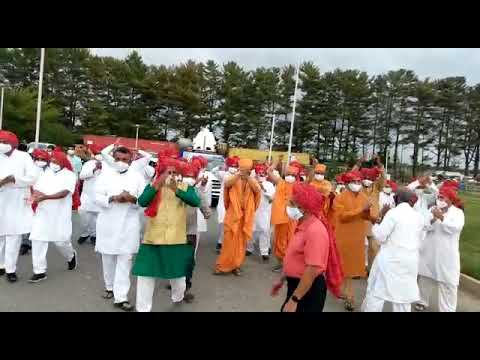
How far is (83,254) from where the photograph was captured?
796cm

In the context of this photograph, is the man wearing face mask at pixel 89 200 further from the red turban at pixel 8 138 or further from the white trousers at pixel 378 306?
the white trousers at pixel 378 306

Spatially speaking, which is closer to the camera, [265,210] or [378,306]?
[378,306]

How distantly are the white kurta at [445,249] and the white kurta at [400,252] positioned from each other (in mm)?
1007

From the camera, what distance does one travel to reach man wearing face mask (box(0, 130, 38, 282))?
20.5ft

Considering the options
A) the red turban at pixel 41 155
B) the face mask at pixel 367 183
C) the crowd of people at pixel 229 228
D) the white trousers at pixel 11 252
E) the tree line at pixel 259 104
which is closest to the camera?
the crowd of people at pixel 229 228

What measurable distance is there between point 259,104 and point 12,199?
156 ft

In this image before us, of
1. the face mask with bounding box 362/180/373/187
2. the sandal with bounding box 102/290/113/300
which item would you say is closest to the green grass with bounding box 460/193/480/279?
the face mask with bounding box 362/180/373/187

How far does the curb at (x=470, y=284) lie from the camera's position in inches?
280

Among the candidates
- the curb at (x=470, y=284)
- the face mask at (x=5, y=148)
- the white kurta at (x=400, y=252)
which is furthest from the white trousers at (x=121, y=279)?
the curb at (x=470, y=284)

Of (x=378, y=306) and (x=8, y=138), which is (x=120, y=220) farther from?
(x=378, y=306)

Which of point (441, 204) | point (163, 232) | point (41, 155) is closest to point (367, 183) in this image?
point (441, 204)

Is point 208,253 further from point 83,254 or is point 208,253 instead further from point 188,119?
point 188,119

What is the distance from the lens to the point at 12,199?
257 inches
